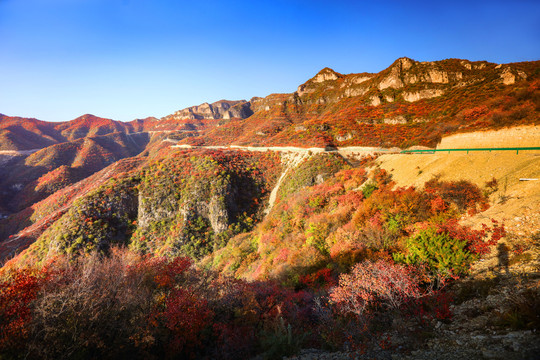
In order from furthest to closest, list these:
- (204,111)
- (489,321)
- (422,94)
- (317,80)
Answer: (204,111)
(317,80)
(422,94)
(489,321)

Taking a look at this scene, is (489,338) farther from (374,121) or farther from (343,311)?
(374,121)

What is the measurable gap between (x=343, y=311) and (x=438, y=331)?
3360 millimetres

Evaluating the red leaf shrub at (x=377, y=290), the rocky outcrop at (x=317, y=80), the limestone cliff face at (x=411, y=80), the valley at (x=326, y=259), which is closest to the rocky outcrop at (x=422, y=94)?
the limestone cliff face at (x=411, y=80)

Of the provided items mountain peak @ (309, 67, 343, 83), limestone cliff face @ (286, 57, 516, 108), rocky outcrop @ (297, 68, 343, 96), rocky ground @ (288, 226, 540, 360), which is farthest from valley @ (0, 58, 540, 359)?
rocky outcrop @ (297, 68, 343, 96)

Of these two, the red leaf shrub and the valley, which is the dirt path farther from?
the red leaf shrub

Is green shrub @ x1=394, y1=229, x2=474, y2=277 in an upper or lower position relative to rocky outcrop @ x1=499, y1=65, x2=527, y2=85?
lower

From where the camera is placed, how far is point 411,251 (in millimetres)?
9820

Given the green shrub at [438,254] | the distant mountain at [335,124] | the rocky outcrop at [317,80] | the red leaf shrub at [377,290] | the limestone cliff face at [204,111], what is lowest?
the red leaf shrub at [377,290]

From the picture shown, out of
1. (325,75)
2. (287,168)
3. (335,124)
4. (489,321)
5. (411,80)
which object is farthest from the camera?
(325,75)

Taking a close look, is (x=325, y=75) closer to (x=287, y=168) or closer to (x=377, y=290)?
(x=287, y=168)

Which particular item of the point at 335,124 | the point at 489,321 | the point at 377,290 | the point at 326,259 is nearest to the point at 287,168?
the point at 335,124

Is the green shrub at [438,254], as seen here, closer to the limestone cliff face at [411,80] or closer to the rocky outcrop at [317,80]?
the limestone cliff face at [411,80]

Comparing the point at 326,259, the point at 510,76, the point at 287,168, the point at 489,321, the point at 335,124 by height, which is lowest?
the point at 326,259

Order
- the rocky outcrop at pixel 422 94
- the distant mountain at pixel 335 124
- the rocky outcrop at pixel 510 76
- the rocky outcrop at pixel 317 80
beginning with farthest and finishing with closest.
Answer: the rocky outcrop at pixel 317 80 → the rocky outcrop at pixel 422 94 → the rocky outcrop at pixel 510 76 → the distant mountain at pixel 335 124
